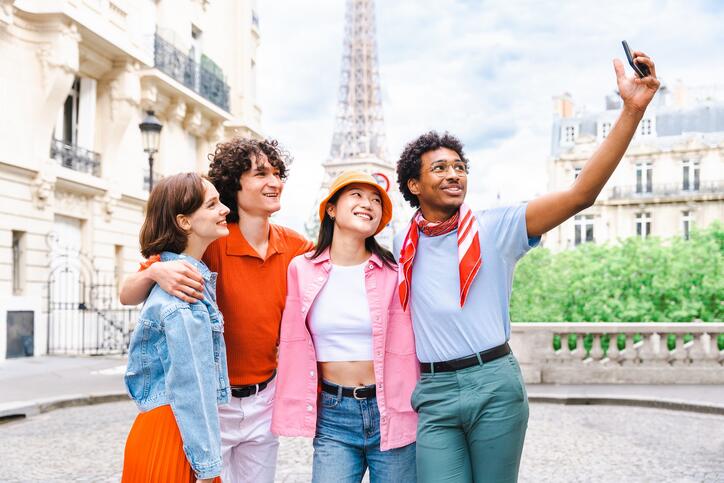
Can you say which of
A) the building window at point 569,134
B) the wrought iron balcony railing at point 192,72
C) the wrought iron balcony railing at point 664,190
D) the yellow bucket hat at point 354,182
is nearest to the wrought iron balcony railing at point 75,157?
the wrought iron balcony railing at point 192,72

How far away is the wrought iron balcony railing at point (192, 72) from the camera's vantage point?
23.5 metres

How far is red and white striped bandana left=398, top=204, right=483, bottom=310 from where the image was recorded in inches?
129

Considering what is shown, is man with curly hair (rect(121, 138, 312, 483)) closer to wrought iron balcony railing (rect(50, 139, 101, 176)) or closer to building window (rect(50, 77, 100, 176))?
wrought iron balcony railing (rect(50, 139, 101, 176))

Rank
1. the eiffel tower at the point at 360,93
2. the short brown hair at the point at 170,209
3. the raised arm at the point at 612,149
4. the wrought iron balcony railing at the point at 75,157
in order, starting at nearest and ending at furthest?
1. the raised arm at the point at 612,149
2. the short brown hair at the point at 170,209
3. the wrought iron balcony railing at the point at 75,157
4. the eiffel tower at the point at 360,93

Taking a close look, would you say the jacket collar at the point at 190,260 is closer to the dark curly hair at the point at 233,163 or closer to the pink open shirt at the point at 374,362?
the pink open shirt at the point at 374,362

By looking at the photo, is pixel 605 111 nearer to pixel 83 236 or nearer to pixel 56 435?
pixel 83 236

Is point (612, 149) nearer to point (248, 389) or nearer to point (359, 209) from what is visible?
point (359, 209)

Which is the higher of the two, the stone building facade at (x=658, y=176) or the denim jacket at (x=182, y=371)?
the stone building facade at (x=658, y=176)

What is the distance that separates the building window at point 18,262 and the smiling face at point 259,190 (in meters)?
15.2

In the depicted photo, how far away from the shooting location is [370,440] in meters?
3.51

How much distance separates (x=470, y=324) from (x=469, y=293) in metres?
0.13

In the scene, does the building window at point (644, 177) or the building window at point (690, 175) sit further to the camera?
the building window at point (644, 177)

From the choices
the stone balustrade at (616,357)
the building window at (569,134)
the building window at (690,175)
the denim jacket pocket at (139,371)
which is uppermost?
the building window at (569,134)

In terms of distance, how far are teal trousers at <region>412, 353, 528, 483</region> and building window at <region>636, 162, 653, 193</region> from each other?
179 ft
